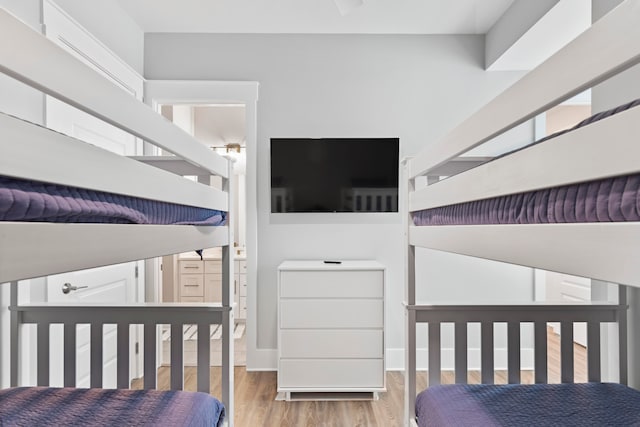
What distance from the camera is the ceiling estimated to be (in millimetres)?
2752

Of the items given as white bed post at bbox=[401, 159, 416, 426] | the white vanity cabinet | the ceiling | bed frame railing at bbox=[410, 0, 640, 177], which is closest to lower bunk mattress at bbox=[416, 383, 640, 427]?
white bed post at bbox=[401, 159, 416, 426]

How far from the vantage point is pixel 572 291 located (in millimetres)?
3916

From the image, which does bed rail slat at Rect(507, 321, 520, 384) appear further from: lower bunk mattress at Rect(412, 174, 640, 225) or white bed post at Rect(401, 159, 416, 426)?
lower bunk mattress at Rect(412, 174, 640, 225)

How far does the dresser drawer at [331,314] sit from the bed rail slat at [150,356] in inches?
42.2

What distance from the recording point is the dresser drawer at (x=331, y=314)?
2725 millimetres

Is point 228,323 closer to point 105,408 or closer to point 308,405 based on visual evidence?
point 105,408

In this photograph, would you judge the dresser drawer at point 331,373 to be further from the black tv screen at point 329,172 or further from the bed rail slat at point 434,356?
the black tv screen at point 329,172

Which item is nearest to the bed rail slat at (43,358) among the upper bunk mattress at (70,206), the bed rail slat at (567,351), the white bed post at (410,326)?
the upper bunk mattress at (70,206)

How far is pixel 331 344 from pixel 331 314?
0.66 ft

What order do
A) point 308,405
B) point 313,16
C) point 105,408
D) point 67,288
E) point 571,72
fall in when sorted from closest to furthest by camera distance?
point 571,72
point 105,408
point 67,288
point 308,405
point 313,16

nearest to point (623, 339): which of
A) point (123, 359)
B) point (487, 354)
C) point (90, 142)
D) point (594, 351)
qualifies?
point (594, 351)

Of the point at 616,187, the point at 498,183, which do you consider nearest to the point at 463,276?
the point at 498,183

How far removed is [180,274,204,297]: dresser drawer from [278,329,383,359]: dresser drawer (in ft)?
7.55

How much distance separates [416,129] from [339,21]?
39.8 inches
